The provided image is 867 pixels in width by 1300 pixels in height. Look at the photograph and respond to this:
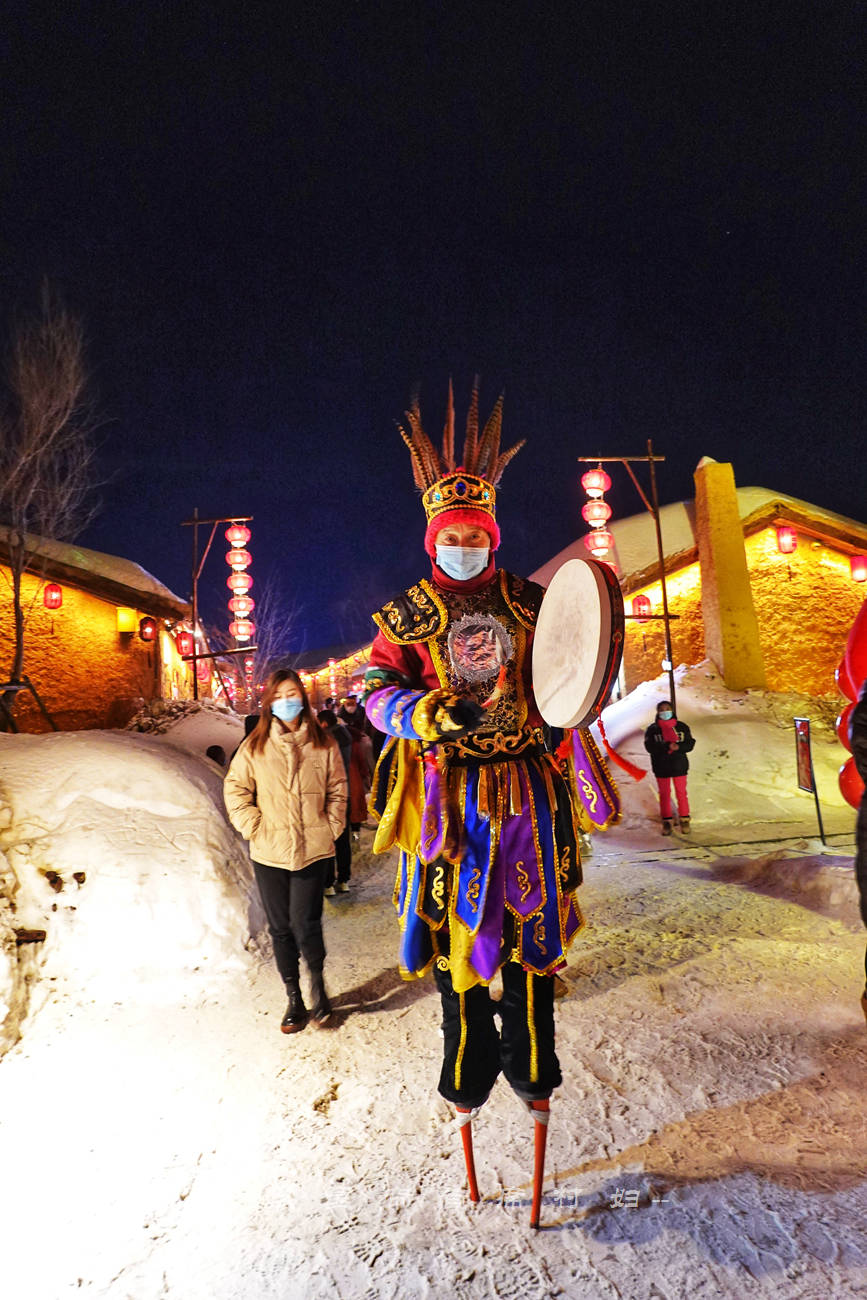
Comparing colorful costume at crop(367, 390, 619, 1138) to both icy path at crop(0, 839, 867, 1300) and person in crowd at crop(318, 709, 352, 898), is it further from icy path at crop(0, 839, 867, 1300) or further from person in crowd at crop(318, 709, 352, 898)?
person in crowd at crop(318, 709, 352, 898)

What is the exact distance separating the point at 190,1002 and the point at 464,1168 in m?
2.55

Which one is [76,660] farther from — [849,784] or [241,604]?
[849,784]

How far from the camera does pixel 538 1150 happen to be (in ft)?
7.90

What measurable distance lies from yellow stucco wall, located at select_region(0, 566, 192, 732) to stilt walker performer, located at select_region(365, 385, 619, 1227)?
15.0m

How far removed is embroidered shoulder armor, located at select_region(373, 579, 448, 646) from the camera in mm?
2645

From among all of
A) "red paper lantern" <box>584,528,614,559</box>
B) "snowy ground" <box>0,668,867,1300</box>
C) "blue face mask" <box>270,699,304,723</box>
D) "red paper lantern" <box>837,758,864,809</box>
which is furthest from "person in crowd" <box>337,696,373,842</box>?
"red paper lantern" <box>584,528,614,559</box>

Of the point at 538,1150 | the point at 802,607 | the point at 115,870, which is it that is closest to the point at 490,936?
the point at 538,1150

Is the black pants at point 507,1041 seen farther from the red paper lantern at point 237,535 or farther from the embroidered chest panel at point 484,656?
the red paper lantern at point 237,535

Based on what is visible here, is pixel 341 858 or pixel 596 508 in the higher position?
pixel 596 508

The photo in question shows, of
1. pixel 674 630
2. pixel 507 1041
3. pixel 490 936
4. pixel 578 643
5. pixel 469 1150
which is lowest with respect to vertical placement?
pixel 469 1150

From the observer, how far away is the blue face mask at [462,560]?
2682 mm

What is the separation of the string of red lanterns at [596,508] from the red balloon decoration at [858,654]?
14990mm

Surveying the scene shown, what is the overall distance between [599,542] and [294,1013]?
52.4 feet

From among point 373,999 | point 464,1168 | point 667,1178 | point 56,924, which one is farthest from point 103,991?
point 667,1178
